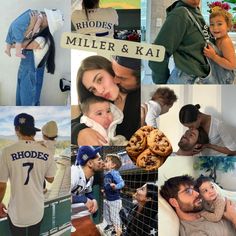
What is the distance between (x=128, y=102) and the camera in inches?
38.1

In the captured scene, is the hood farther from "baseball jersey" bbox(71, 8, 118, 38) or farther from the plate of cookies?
the plate of cookies

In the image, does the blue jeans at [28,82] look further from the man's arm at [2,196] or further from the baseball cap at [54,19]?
the man's arm at [2,196]

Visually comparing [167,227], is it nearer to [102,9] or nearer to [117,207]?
[117,207]

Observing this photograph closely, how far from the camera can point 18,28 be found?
0.95m

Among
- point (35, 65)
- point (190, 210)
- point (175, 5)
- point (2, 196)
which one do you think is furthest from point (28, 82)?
point (190, 210)

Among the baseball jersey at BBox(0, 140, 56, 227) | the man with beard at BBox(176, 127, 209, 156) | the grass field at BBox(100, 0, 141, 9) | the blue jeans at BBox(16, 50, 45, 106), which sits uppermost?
the grass field at BBox(100, 0, 141, 9)

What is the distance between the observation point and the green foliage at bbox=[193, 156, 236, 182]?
3.22 feet

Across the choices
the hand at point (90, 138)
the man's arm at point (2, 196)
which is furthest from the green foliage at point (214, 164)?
the man's arm at point (2, 196)

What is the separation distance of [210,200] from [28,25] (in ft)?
1.93

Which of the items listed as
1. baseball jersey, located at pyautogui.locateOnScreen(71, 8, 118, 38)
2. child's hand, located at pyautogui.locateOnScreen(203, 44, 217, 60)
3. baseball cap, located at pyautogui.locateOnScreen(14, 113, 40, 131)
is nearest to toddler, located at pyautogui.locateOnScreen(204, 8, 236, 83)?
child's hand, located at pyautogui.locateOnScreen(203, 44, 217, 60)

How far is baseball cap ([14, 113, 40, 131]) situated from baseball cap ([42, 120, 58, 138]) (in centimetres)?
3

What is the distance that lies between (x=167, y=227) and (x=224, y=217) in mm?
137

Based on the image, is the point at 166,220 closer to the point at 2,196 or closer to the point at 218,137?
the point at 218,137

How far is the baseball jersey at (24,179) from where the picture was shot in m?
0.96
